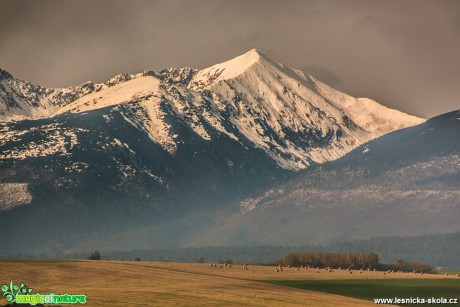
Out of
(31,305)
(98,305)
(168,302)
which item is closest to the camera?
(31,305)

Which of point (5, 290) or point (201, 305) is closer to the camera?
point (5, 290)

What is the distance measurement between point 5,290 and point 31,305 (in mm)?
7777

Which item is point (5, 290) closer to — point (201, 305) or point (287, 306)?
point (201, 305)

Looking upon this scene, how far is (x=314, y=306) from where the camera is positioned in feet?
656

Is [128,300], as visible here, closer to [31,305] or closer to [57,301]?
[57,301]

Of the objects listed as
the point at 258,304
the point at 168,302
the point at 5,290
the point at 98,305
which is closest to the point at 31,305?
the point at 5,290

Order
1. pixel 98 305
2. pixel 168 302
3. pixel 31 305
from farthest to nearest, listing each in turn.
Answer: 1. pixel 168 302
2. pixel 98 305
3. pixel 31 305

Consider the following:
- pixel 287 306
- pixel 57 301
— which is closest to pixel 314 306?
pixel 287 306

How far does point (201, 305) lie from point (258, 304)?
→ 12308 mm

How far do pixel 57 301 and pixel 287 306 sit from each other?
Answer: 43.4 metres

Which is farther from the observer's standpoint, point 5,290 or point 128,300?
point 128,300

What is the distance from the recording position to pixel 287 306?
196 m

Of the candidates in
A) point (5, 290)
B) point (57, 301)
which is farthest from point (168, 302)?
point (5, 290)

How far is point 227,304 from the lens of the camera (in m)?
195
